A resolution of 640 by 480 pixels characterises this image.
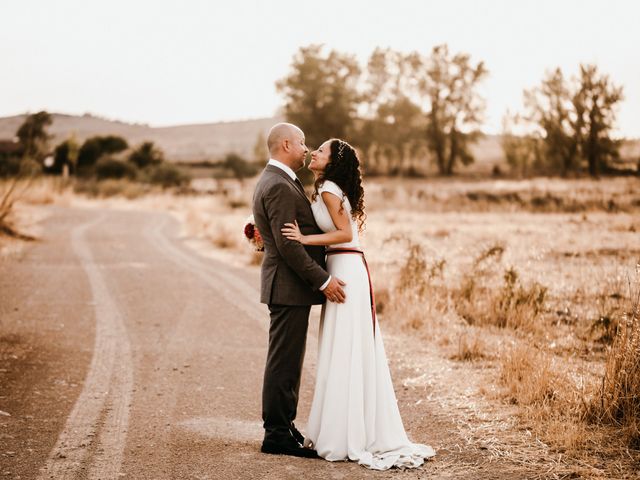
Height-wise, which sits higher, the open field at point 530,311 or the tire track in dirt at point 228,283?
the open field at point 530,311

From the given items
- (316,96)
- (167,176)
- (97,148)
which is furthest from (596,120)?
(97,148)

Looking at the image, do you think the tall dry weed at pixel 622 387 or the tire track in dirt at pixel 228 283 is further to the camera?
the tire track in dirt at pixel 228 283

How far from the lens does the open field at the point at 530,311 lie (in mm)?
4965

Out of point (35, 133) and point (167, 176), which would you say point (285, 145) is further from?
point (167, 176)

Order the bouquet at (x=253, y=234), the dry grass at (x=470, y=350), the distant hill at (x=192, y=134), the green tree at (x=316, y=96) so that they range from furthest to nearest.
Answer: the distant hill at (x=192, y=134), the green tree at (x=316, y=96), the dry grass at (x=470, y=350), the bouquet at (x=253, y=234)

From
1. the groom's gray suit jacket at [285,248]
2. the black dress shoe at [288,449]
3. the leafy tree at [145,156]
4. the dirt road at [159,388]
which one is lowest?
A: the dirt road at [159,388]

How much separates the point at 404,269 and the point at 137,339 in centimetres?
453

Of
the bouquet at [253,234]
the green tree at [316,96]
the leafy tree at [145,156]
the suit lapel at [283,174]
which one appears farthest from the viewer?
the leafy tree at [145,156]

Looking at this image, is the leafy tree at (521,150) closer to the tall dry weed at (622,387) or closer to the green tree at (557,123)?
the green tree at (557,123)

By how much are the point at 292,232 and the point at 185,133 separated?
131 metres

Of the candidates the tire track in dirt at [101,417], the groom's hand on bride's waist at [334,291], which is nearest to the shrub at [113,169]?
the tire track in dirt at [101,417]

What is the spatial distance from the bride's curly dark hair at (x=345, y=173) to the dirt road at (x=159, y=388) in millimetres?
1894

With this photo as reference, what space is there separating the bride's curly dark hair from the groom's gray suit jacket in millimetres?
259

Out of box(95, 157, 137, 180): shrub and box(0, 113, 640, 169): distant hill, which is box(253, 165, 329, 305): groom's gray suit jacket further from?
box(0, 113, 640, 169): distant hill
